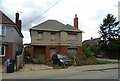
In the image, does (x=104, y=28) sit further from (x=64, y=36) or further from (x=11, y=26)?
(x=11, y=26)

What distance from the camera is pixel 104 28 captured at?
6831 centimetres

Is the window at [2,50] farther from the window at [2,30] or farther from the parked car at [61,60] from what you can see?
the parked car at [61,60]

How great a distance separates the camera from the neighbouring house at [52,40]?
139 feet

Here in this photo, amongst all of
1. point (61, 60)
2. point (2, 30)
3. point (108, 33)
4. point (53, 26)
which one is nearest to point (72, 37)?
point (53, 26)

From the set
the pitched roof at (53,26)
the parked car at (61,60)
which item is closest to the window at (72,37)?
the pitched roof at (53,26)

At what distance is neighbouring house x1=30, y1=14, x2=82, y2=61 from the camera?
4226 centimetres

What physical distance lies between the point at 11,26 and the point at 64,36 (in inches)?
476

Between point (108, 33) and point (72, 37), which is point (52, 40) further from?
point (108, 33)

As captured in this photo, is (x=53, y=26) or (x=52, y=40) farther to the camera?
(x=53, y=26)

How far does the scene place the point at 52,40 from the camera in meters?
43.7

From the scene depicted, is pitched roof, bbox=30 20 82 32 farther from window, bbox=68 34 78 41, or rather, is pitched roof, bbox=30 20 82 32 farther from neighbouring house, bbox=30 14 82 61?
window, bbox=68 34 78 41

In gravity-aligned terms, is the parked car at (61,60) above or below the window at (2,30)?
below

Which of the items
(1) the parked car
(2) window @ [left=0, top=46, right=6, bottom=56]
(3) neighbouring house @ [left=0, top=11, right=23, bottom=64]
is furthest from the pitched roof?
(1) the parked car

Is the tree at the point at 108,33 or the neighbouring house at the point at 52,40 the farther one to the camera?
the tree at the point at 108,33
